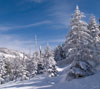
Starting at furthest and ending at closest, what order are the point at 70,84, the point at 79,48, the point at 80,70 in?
the point at 79,48, the point at 80,70, the point at 70,84

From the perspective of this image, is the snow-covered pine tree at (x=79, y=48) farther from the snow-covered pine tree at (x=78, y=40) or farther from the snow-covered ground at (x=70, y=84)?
the snow-covered ground at (x=70, y=84)

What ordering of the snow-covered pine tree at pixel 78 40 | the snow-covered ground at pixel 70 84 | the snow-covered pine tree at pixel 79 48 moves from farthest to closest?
the snow-covered pine tree at pixel 78 40, the snow-covered pine tree at pixel 79 48, the snow-covered ground at pixel 70 84

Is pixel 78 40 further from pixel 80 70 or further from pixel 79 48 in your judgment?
pixel 80 70

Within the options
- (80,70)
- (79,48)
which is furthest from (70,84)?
(79,48)

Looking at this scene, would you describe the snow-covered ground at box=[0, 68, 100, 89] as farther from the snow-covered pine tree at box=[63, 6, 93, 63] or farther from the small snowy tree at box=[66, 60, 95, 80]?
the snow-covered pine tree at box=[63, 6, 93, 63]

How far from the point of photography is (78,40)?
2291 centimetres

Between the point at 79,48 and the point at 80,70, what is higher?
the point at 79,48

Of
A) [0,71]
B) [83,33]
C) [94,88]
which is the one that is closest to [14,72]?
[0,71]

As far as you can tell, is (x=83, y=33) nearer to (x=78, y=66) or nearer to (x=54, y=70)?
(x=78, y=66)

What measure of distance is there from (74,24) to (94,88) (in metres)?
12.8

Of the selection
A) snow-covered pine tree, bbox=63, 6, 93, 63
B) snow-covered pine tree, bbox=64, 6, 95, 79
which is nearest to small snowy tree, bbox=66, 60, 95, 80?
snow-covered pine tree, bbox=64, 6, 95, 79

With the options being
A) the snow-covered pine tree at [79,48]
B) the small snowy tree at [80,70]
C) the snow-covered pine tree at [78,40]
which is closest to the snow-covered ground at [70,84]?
the small snowy tree at [80,70]

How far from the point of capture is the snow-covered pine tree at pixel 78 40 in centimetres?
2277

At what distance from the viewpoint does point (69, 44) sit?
2405 cm
